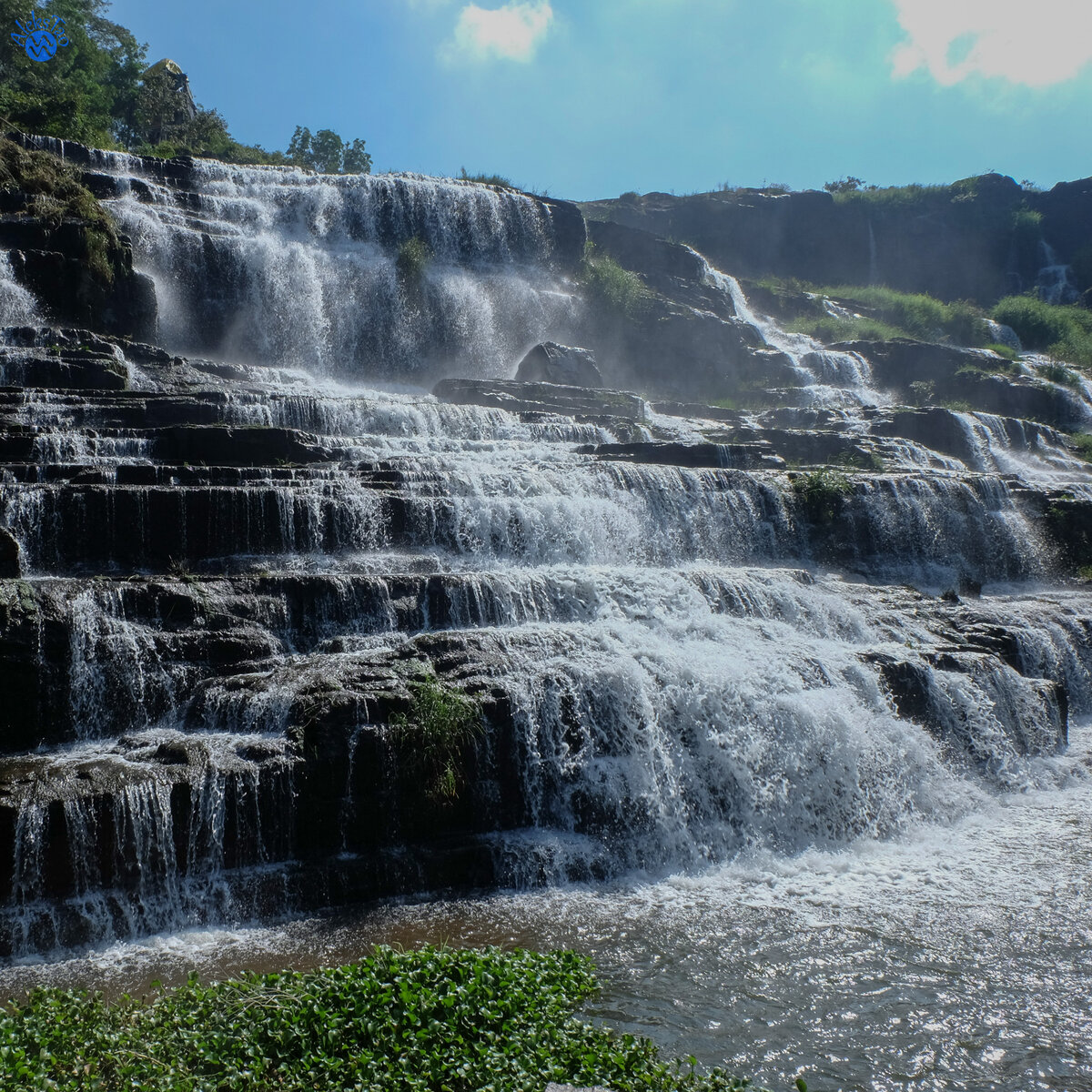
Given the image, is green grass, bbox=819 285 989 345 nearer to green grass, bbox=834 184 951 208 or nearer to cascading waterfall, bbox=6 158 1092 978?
green grass, bbox=834 184 951 208

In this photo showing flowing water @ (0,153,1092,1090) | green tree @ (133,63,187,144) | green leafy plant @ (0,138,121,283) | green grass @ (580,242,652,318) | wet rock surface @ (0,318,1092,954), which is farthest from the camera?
green tree @ (133,63,187,144)

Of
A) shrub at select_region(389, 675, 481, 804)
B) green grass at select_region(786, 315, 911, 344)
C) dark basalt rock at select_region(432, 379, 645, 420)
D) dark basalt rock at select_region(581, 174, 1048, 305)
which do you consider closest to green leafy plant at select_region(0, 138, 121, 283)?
dark basalt rock at select_region(432, 379, 645, 420)

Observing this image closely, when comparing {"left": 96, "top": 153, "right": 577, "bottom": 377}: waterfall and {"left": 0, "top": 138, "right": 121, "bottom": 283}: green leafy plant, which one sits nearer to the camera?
{"left": 0, "top": 138, "right": 121, "bottom": 283}: green leafy plant

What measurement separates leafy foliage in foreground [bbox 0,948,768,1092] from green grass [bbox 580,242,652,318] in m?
26.5

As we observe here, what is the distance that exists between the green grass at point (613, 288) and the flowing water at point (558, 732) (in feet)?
46.1

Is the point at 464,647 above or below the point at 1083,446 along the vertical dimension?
below

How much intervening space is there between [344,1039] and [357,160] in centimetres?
4940

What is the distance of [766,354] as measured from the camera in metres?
28.6

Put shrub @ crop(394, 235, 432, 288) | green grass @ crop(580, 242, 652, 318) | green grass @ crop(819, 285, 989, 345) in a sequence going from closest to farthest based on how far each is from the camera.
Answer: shrub @ crop(394, 235, 432, 288) < green grass @ crop(580, 242, 652, 318) < green grass @ crop(819, 285, 989, 345)

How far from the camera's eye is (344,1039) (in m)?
4.10

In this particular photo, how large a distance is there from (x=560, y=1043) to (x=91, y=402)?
12208 mm

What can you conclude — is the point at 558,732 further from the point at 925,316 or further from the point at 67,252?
the point at 925,316

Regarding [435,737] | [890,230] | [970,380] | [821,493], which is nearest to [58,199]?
[821,493]

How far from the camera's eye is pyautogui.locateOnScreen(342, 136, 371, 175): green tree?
46562 mm
